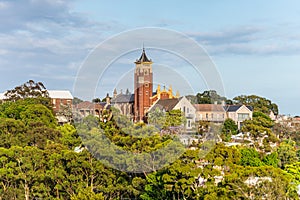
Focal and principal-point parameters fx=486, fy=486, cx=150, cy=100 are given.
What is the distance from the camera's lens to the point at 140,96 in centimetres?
2592

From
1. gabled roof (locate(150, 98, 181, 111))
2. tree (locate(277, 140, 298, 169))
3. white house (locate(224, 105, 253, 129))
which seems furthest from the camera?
white house (locate(224, 105, 253, 129))

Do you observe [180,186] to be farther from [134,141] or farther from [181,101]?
[181,101]

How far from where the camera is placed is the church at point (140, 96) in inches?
668

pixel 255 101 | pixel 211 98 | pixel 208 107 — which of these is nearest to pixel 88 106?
pixel 211 98

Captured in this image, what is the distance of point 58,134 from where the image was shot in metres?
19.8

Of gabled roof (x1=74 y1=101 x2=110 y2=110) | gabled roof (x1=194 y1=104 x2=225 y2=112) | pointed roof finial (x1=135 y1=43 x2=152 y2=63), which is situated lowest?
gabled roof (x1=74 y1=101 x2=110 y2=110)

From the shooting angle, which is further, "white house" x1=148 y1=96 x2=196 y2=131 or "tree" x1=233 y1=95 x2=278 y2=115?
"tree" x1=233 y1=95 x2=278 y2=115

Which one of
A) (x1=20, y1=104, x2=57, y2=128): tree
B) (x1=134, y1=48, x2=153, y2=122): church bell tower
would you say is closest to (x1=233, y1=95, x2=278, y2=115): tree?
(x1=134, y1=48, x2=153, y2=122): church bell tower

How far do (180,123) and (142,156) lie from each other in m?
8.81

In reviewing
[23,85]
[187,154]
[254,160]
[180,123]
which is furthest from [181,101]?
[23,85]

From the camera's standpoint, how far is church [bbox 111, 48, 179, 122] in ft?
55.7

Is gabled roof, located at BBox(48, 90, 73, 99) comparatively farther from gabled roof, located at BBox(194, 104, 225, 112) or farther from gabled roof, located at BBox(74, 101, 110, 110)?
gabled roof, located at BBox(74, 101, 110, 110)

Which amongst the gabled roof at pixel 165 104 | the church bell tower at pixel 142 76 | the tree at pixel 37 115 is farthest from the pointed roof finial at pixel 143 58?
the gabled roof at pixel 165 104

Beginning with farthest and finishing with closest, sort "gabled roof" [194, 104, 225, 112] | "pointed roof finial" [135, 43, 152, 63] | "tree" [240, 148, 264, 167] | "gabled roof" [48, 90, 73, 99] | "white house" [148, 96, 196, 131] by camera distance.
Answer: "gabled roof" [48, 90, 73, 99]
"gabled roof" [194, 104, 225, 112]
"white house" [148, 96, 196, 131]
"tree" [240, 148, 264, 167]
"pointed roof finial" [135, 43, 152, 63]
